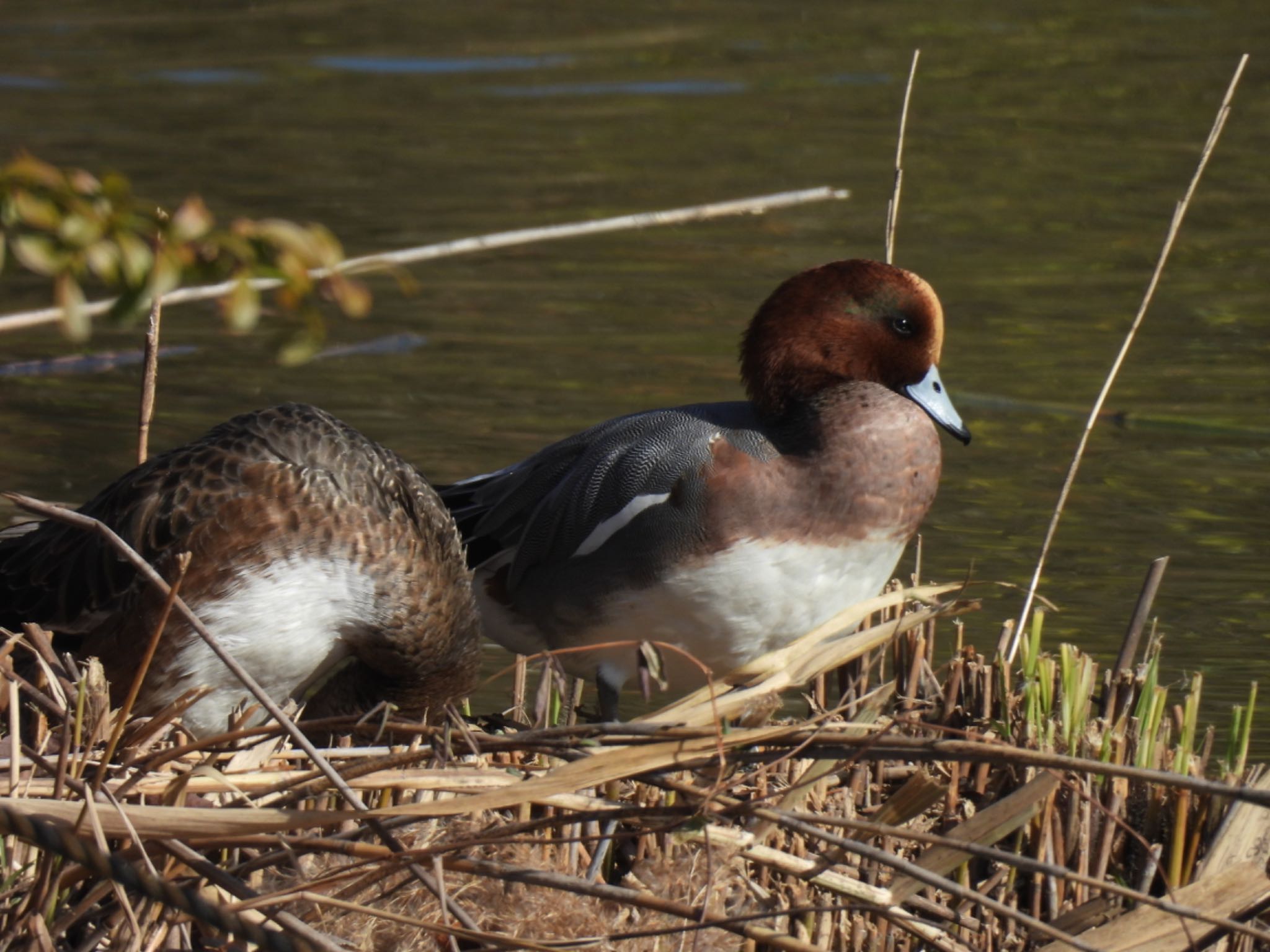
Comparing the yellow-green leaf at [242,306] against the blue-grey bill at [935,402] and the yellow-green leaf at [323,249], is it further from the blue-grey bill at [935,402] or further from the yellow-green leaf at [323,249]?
the blue-grey bill at [935,402]

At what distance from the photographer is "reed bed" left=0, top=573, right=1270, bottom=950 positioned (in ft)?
7.62

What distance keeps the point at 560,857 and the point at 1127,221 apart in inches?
242

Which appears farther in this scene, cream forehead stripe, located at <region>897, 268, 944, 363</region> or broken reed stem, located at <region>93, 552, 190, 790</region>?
cream forehead stripe, located at <region>897, 268, 944, 363</region>

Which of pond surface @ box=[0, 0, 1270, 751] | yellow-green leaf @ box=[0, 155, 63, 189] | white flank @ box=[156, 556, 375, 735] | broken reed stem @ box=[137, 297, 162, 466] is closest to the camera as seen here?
yellow-green leaf @ box=[0, 155, 63, 189]

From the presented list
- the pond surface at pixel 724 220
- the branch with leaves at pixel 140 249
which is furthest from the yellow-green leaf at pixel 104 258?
the pond surface at pixel 724 220

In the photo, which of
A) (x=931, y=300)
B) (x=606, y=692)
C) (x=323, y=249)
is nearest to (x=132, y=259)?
(x=323, y=249)

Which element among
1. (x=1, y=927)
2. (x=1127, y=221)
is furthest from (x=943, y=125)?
(x=1, y=927)

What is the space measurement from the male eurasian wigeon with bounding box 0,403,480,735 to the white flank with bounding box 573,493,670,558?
387mm

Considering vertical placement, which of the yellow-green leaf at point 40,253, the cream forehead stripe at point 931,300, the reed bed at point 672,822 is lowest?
the reed bed at point 672,822

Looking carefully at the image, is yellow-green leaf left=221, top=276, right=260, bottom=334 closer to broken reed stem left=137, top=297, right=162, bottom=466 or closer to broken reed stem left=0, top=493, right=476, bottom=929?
broken reed stem left=0, top=493, right=476, bottom=929

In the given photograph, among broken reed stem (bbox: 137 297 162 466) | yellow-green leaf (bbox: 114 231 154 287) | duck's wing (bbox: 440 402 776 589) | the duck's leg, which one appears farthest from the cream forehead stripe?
yellow-green leaf (bbox: 114 231 154 287)

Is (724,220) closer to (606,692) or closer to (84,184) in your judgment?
(606,692)

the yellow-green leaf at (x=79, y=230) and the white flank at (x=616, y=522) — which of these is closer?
the yellow-green leaf at (x=79, y=230)

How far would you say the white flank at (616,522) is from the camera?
12.0 ft
